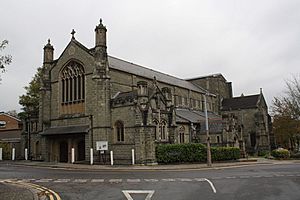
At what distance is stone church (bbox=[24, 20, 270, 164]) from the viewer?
30.8 metres

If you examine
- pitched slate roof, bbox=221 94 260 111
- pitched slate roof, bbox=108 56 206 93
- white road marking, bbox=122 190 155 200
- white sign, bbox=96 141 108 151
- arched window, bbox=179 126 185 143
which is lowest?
white road marking, bbox=122 190 155 200

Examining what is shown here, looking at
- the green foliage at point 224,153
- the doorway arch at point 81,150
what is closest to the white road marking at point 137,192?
the green foliage at point 224,153

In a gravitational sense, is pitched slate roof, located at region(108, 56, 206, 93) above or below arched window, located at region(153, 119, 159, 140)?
above

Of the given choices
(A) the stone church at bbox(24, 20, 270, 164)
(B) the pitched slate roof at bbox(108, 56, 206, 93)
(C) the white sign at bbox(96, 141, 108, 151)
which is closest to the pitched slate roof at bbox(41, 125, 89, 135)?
(A) the stone church at bbox(24, 20, 270, 164)

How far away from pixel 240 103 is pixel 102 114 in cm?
3682

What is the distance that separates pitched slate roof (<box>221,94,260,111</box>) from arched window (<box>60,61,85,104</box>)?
3543cm

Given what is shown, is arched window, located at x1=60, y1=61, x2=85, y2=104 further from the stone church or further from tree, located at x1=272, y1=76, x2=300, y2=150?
tree, located at x1=272, y1=76, x2=300, y2=150

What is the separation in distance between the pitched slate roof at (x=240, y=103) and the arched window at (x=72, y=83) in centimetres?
3543

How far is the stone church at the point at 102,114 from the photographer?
30.8 meters

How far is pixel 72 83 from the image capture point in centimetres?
3653

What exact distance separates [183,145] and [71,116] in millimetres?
13305

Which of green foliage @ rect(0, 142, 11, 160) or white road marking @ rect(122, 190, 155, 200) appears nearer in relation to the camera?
white road marking @ rect(122, 190, 155, 200)

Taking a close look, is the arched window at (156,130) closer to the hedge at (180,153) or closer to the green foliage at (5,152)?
the hedge at (180,153)

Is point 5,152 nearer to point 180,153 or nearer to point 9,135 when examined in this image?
point 9,135
